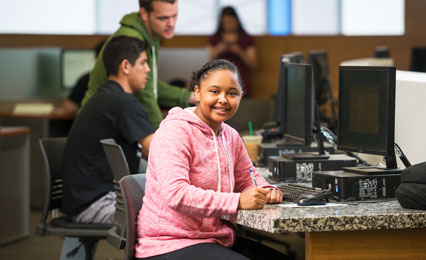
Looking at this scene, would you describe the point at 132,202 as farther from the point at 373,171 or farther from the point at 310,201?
the point at 373,171

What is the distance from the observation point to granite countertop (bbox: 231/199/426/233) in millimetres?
1944

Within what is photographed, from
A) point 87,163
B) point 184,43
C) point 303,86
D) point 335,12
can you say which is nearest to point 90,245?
point 87,163

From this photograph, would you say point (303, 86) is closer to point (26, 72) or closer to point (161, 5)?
point (161, 5)

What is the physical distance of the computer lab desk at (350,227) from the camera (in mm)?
1959

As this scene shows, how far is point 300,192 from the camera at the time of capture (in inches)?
90.4

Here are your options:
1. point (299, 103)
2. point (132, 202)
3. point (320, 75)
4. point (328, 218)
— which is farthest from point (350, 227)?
point (320, 75)

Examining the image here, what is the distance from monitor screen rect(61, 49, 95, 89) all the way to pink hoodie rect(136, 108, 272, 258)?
4.57 metres

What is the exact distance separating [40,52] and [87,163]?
3.75 metres

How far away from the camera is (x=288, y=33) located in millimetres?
7391

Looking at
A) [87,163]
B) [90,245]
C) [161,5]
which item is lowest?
[90,245]

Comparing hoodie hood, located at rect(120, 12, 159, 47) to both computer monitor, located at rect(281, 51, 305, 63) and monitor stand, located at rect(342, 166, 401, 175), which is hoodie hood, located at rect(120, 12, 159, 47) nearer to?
computer monitor, located at rect(281, 51, 305, 63)

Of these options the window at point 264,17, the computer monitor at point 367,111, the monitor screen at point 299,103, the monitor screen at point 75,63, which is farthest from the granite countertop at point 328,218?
the window at point 264,17

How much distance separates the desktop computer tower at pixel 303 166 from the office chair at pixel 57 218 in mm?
812

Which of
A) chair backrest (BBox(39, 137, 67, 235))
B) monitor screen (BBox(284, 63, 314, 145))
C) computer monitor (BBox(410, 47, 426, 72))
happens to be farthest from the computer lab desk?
computer monitor (BBox(410, 47, 426, 72))
